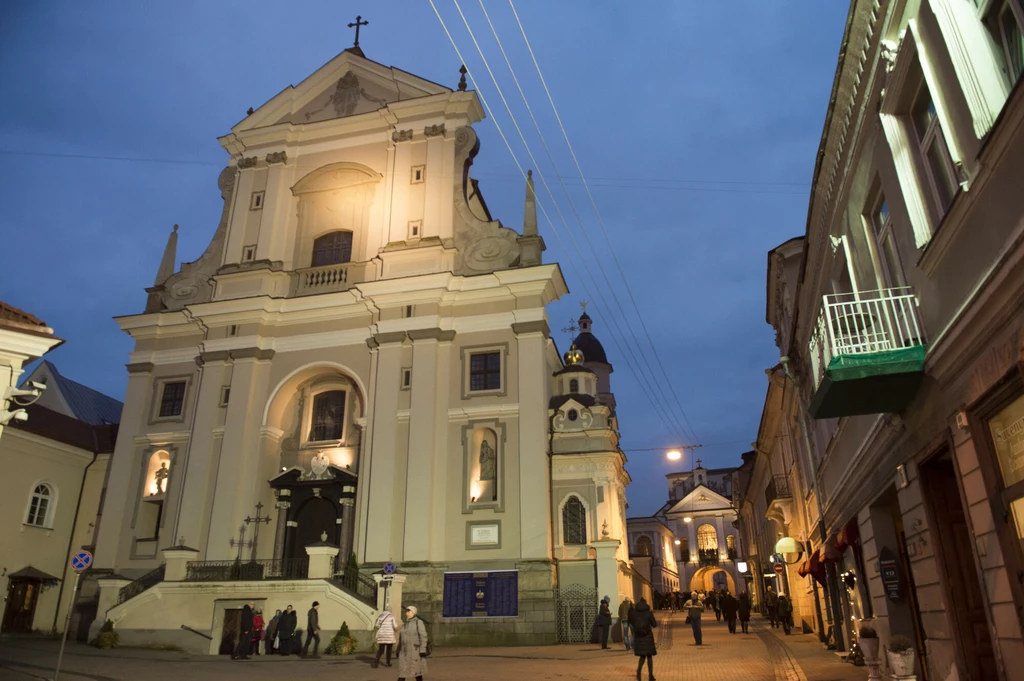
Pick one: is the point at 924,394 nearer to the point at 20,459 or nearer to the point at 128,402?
the point at 128,402

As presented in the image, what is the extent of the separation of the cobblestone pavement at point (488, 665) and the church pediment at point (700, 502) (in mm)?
64651

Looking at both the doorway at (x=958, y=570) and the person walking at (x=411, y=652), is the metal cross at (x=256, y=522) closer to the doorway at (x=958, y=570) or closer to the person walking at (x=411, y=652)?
the person walking at (x=411, y=652)

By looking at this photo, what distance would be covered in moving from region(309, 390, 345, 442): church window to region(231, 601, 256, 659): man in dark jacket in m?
8.43

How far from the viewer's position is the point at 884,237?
358 inches

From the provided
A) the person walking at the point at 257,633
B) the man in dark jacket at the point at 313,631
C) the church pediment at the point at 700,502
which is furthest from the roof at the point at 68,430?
the church pediment at the point at 700,502

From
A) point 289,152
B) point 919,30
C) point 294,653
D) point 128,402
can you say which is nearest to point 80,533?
point 128,402

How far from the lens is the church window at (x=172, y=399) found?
28391 mm

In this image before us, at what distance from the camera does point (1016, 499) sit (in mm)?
6000

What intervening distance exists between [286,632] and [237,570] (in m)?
4.38

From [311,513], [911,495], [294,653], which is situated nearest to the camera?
[911,495]

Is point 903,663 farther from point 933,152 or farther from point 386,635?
point 386,635

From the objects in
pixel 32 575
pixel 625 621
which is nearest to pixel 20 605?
pixel 32 575

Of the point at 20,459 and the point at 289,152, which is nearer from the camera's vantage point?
the point at 20,459

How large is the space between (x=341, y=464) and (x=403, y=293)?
22.3 feet
